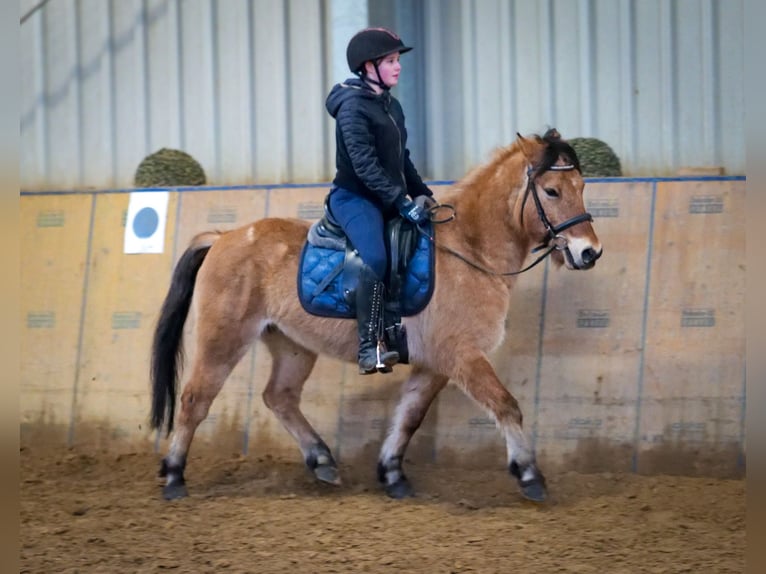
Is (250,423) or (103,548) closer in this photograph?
(103,548)

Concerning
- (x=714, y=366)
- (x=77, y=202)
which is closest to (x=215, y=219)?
(x=77, y=202)

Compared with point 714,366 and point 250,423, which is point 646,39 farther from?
point 250,423

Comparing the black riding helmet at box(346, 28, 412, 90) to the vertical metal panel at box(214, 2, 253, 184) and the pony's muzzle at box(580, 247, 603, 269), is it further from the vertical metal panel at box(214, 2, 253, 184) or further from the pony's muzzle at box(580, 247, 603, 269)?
the vertical metal panel at box(214, 2, 253, 184)

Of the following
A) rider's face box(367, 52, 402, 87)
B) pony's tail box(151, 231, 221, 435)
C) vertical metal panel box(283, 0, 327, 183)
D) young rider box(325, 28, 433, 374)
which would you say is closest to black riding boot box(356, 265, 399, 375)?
young rider box(325, 28, 433, 374)

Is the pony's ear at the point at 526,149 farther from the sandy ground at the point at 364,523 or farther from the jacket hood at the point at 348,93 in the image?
the sandy ground at the point at 364,523

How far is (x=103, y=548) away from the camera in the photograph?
15.9 feet

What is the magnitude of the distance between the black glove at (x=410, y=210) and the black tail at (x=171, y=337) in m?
1.45

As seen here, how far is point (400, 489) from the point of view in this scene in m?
5.93

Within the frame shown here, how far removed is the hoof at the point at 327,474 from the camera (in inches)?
239

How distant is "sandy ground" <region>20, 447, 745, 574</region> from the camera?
455 cm

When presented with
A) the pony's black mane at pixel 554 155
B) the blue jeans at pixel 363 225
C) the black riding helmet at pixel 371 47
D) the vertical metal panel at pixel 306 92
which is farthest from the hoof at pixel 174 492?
the vertical metal panel at pixel 306 92

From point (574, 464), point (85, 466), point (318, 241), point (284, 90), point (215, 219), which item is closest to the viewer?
point (318, 241)

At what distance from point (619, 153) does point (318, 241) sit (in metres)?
3.22

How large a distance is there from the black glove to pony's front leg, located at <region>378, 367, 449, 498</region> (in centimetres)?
101
